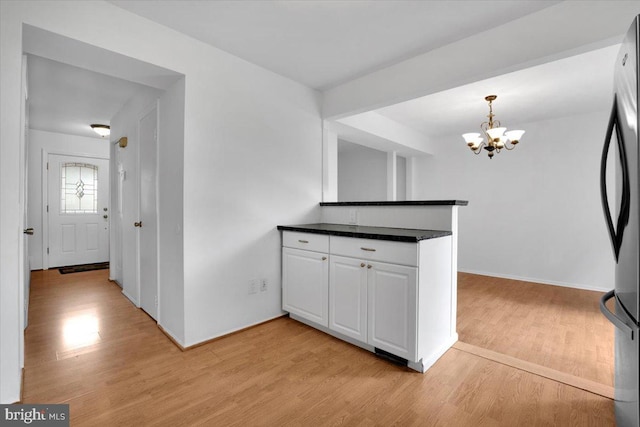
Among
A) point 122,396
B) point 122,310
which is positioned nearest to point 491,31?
point 122,396

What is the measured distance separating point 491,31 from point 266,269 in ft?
8.74

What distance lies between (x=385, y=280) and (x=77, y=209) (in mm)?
5916

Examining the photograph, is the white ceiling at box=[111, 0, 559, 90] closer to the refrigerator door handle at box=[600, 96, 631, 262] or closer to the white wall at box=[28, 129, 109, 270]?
the refrigerator door handle at box=[600, 96, 631, 262]

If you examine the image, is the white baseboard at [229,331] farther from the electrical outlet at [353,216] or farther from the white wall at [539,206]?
the white wall at [539,206]

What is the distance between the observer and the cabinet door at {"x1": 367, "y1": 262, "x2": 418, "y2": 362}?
2.01m

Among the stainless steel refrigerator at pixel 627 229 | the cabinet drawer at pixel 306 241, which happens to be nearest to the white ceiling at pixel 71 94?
the cabinet drawer at pixel 306 241

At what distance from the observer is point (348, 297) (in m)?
2.38

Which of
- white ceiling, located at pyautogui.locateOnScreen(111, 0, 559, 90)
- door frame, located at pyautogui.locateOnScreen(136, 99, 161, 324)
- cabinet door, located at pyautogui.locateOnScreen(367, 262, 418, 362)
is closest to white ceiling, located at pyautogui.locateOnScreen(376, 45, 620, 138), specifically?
white ceiling, located at pyautogui.locateOnScreen(111, 0, 559, 90)

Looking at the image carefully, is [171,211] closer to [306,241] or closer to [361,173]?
[306,241]

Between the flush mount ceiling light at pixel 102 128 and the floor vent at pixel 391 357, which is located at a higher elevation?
the flush mount ceiling light at pixel 102 128

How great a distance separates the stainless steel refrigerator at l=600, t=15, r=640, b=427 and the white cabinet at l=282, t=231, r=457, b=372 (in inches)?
37.3

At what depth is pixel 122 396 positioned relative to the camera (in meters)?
1.77

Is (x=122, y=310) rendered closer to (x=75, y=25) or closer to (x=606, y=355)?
(x=75, y=25)

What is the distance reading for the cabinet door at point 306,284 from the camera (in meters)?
2.58
